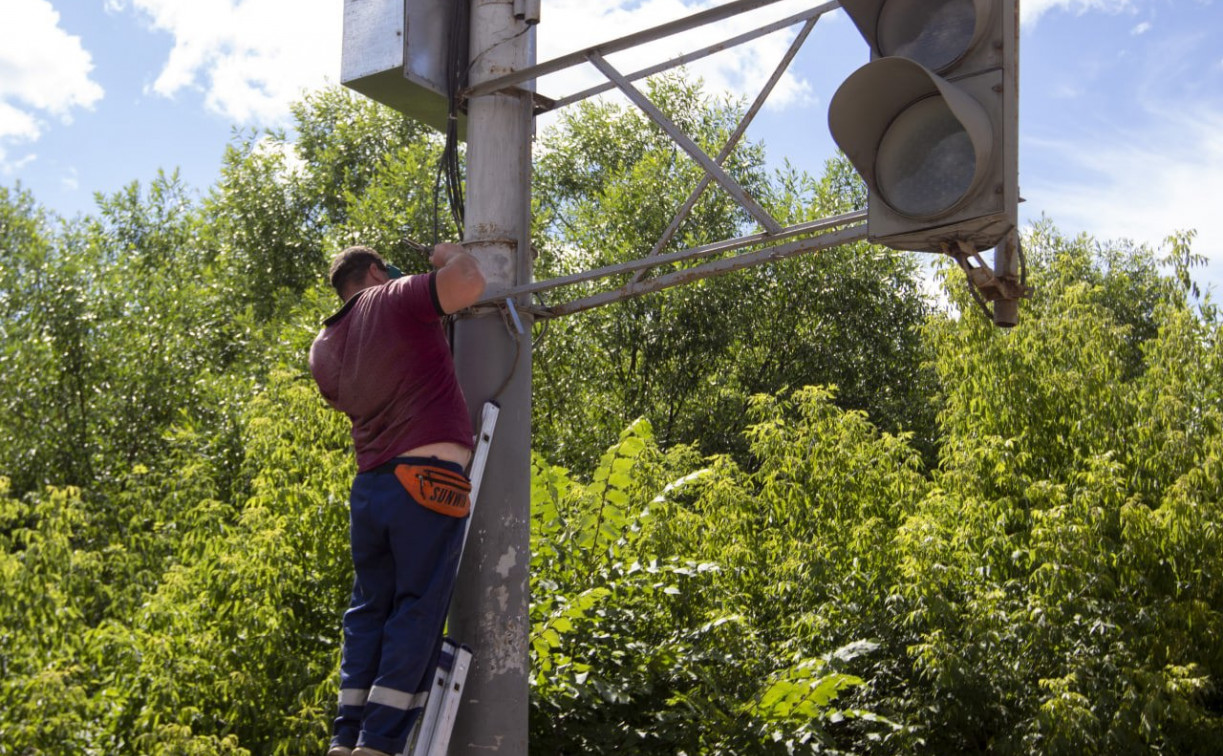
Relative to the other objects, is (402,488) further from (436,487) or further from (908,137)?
(908,137)

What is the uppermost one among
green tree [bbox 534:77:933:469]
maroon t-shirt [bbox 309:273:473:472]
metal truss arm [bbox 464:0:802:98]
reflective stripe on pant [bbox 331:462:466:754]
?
green tree [bbox 534:77:933:469]

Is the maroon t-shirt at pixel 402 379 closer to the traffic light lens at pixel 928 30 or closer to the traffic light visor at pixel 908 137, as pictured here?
the traffic light visor at pixel 908 137

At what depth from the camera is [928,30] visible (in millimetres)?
3912

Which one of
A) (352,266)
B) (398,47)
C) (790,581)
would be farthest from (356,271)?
(790,581)

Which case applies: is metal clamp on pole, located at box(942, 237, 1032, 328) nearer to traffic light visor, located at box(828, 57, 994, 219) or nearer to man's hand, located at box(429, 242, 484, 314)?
traffic light visor, located at box(828, 57, 994, 219)

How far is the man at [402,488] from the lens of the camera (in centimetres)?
404

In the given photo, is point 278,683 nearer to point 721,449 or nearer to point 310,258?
point 721,449

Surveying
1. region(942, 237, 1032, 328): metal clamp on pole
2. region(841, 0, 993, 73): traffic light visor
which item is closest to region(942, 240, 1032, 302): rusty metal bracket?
region(942, 237, 1032, 328): metal clamp on pole

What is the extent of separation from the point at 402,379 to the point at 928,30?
2045 mm

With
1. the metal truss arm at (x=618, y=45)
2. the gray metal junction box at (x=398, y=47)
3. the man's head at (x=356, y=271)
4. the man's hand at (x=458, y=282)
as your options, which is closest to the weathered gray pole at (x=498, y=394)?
the metal truss arm at (x=618, y=45)

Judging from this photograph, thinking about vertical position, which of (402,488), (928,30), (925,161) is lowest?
(402,488)

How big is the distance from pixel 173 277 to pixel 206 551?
60.8ft

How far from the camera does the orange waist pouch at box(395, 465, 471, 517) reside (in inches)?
164

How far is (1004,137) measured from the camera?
3.67 m
